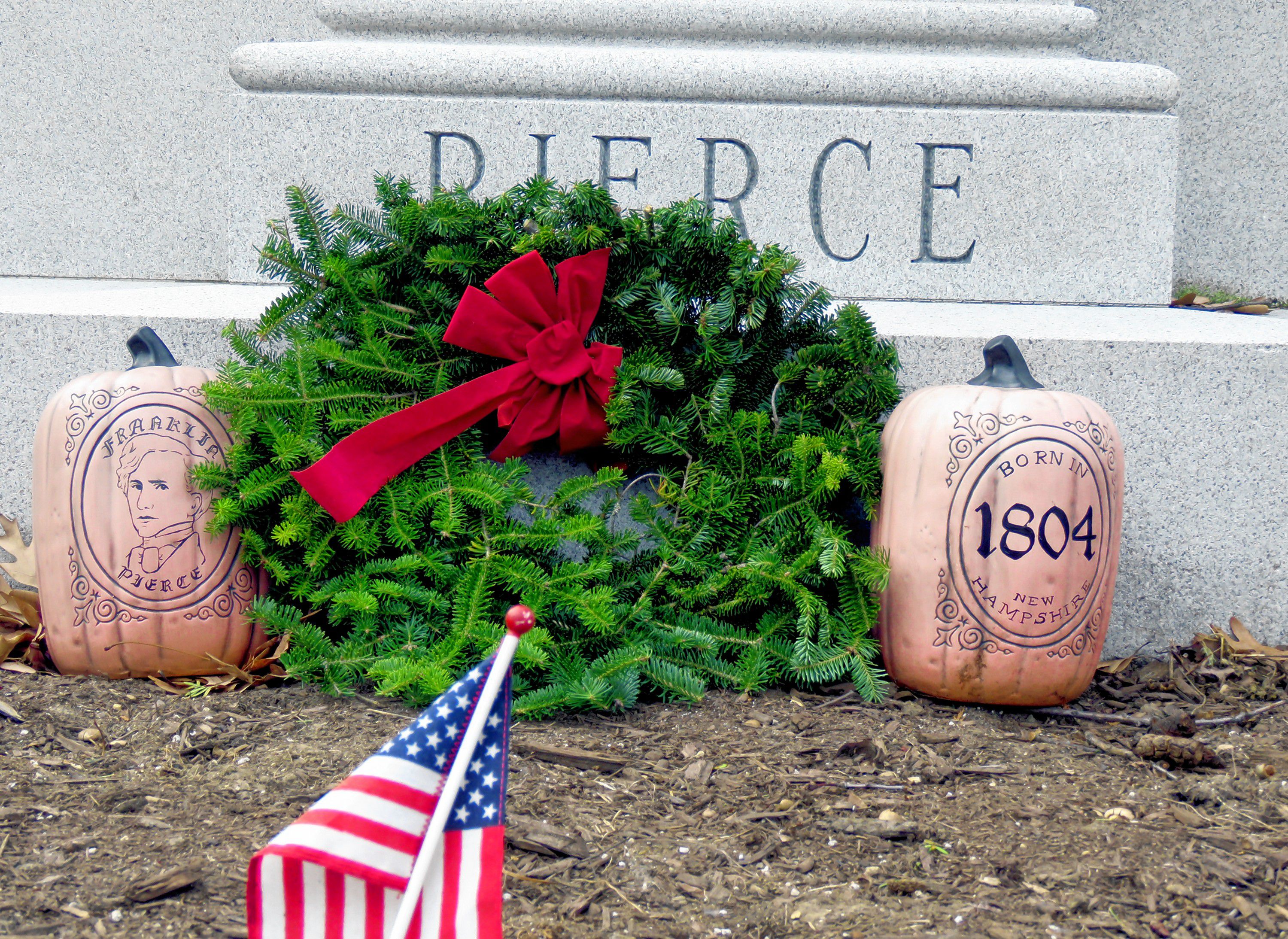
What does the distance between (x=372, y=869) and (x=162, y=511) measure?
1.60 metres

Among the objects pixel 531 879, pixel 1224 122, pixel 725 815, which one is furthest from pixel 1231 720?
pixel 1224 122

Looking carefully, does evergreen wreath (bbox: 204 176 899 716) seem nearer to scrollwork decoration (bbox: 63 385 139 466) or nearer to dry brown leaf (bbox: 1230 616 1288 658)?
scrollwork decoration (bbox: 63 385 139 466)

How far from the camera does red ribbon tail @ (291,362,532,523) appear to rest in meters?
2.44

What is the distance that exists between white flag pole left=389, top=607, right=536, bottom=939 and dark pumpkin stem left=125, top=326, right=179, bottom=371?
1.82 meters

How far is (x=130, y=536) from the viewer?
7.94 ft

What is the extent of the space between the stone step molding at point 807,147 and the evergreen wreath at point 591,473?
65 centimetres

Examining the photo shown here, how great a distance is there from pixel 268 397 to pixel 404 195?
0.66 meters

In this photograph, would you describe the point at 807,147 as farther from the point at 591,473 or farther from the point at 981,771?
the point at 981,771

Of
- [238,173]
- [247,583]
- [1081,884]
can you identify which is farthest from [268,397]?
[1081,884]

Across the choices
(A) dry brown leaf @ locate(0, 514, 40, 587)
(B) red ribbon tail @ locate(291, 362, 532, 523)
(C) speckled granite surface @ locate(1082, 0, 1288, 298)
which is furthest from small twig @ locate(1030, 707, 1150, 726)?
(C) speckled granite surface @ locate(1082, 0, 1288, 298)

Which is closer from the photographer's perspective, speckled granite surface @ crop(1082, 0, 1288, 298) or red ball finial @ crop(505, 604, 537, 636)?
red ball finial @ crop(505, 604, 537, 636)

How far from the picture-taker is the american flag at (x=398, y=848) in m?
1.11

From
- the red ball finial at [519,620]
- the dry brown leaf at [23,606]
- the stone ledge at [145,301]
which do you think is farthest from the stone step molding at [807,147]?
the red ball finial at [519,620]

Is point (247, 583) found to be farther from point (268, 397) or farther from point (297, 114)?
point (297, 114)
